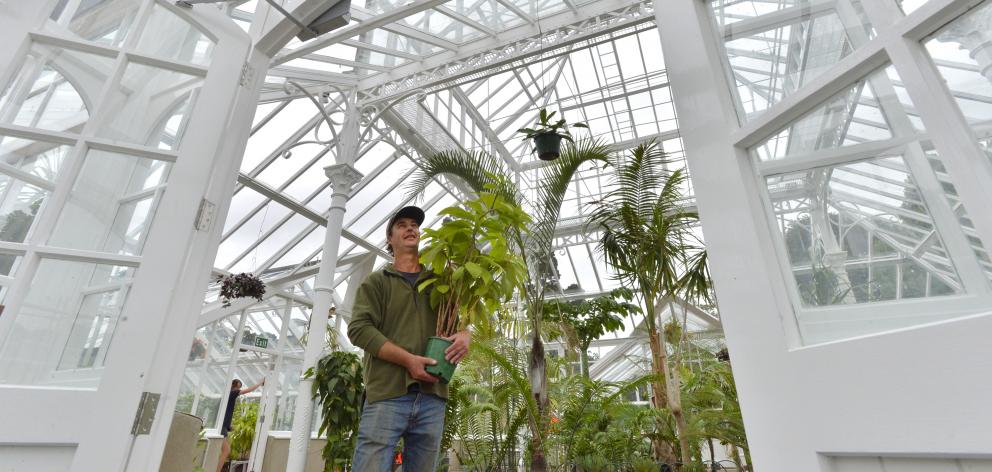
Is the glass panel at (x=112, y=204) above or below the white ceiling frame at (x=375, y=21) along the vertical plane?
below

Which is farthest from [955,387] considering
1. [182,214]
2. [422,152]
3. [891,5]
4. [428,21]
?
[422,152]

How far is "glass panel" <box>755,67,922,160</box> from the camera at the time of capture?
0.77 metres

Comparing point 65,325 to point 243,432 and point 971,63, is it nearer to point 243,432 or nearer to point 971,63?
point 971,63

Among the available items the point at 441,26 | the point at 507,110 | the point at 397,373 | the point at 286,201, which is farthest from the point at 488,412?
the point at 507,110

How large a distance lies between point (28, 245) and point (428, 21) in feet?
19.4

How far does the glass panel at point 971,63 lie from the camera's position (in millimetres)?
657

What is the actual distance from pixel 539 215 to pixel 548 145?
676 millimetres

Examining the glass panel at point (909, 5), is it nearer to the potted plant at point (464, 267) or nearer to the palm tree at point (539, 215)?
the potted plant at point (464, 267)

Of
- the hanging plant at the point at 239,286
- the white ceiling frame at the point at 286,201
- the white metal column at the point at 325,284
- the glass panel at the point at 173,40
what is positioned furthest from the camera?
the white ceiling frame at the point at 286,201

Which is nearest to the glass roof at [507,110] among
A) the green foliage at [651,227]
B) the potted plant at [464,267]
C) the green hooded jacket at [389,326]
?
the green foliage at [651,227]

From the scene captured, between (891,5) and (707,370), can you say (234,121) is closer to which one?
(891,5)

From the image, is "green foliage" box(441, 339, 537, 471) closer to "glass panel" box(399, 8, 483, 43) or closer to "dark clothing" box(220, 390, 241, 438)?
"dark clothing" box(220, 390, 241, 438)

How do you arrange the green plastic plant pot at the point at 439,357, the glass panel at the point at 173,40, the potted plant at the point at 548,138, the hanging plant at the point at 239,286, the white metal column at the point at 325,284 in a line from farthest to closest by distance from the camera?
the hanging plant at the point at 239,286 < the white metal column at the point at 325,284 < the potted plant at the point at 548,138 < the glass panel at the point at 173,40 < the green plastic plant pot at the point at 439,357

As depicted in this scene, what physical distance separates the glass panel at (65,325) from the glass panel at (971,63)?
2.06m
